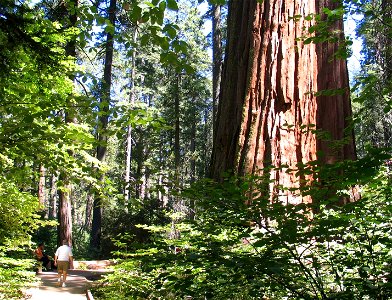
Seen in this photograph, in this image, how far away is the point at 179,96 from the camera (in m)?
26.9

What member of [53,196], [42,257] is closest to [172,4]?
[42,257]

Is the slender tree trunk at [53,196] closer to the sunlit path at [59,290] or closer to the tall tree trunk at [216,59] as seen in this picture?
the tall tree trunk at [216,59]

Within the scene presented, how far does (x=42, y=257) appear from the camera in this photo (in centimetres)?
1566

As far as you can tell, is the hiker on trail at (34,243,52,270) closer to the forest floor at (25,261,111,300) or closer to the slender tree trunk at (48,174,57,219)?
the forest floor at (25,261,111,300)

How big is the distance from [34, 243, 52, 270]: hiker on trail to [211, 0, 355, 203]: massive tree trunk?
443 inches

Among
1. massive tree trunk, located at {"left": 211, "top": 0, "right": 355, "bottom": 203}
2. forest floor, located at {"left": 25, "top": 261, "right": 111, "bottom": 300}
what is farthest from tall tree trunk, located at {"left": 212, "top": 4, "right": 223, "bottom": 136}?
massive tree trunk, located at {"left": 211, "top": 0, "right": 355, "bottom": 203}

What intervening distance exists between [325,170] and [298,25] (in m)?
3.96

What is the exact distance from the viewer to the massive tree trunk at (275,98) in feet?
18.9

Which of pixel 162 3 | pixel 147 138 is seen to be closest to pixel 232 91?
pixel 162 3

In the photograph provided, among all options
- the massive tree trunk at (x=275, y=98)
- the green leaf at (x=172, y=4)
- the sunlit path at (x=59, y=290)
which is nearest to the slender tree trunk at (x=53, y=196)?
the sunlit path at (x=59, y=290)

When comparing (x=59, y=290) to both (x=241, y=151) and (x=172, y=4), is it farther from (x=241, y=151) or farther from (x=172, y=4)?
(x=172, y=4)

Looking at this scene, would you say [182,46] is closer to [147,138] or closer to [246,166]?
[246,166]

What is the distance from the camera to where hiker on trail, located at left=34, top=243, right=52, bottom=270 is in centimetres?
1508

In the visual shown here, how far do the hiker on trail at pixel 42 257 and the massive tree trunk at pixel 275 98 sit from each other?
36.9 ft
